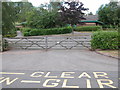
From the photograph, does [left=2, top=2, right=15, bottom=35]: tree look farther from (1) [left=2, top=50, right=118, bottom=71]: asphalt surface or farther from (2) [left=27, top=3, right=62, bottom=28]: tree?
(2) [left=27, top=3, right=62, bottom=28]: tree

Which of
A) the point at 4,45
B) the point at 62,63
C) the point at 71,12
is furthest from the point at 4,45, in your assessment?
the point at 71,12

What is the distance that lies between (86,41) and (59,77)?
7140 millimetres

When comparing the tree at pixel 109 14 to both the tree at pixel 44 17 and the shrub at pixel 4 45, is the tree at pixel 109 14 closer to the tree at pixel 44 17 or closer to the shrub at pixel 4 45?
the tree at pixel 44 17

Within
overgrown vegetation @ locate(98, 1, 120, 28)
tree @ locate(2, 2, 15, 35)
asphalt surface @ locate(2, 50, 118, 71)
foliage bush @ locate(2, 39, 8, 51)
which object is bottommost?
asphalt surface @ locate(2, 50, 118, 71)

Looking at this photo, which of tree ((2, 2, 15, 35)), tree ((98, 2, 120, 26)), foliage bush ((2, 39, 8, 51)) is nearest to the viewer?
foliage bush ((2, 39, 8, 51))

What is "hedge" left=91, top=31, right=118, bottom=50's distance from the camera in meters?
10.8

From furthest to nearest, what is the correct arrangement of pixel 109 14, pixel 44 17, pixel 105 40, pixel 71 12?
1. pixel 109 14
2. pixel 44 17
3. pixel 71 12
4. pixel 105 40

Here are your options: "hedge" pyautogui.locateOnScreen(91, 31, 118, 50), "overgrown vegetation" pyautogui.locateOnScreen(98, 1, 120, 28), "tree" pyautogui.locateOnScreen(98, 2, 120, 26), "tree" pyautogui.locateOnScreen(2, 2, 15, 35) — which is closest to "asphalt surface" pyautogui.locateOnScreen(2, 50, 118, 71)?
"hedge" pyautogui.locateOnScreen(91, 31, 118, 50)

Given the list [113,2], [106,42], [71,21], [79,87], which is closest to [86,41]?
[106,42]

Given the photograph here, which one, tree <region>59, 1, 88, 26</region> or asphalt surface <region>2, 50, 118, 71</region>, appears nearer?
asphalt surface <region>2, 50, 118, 71</region>

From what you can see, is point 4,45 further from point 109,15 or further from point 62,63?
point 109,15

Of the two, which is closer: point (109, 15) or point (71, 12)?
point (71, 12)

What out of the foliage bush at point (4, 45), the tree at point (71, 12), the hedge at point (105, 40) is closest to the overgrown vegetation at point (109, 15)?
the tree at point (71, 12)

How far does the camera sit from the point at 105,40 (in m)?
10.9
